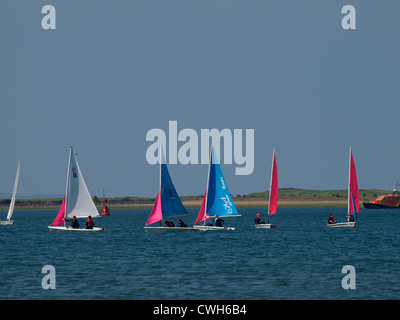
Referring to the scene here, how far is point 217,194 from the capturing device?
8006 centimetres

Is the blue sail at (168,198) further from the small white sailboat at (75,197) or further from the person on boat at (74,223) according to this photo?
the person on boat at (74,223)

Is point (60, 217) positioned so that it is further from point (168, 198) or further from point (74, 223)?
point (168, 198)

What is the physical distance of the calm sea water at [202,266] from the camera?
120 ft

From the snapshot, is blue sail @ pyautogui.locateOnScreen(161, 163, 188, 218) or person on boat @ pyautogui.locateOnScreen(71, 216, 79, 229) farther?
person on boat @ pyautogui.locateOnScreen(71, 216, 79, 229)

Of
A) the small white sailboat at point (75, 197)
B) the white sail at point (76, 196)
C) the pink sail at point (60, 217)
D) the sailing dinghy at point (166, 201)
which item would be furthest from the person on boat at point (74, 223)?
the sailing dinghy at point (166, 201)

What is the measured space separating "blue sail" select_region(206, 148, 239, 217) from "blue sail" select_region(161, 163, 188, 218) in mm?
3416

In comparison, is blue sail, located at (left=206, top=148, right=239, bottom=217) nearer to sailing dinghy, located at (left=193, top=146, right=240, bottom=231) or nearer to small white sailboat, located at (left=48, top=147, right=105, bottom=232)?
sailing dinghy, located at (left=193, top=146, right=240, bottom=231)

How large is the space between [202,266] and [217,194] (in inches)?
1249

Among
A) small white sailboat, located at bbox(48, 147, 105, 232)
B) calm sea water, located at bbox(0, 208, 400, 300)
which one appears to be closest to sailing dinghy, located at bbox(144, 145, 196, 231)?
calm sea water, located at bbox(0, 208, 400, 300)

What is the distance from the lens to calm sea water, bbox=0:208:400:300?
36709 mm

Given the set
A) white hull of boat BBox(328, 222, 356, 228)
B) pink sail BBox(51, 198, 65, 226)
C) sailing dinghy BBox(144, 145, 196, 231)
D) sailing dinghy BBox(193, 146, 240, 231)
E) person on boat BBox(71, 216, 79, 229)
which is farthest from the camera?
white hull of boat BBox(328, 222, 356, 228)

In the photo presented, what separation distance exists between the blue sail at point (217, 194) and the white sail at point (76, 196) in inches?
521
